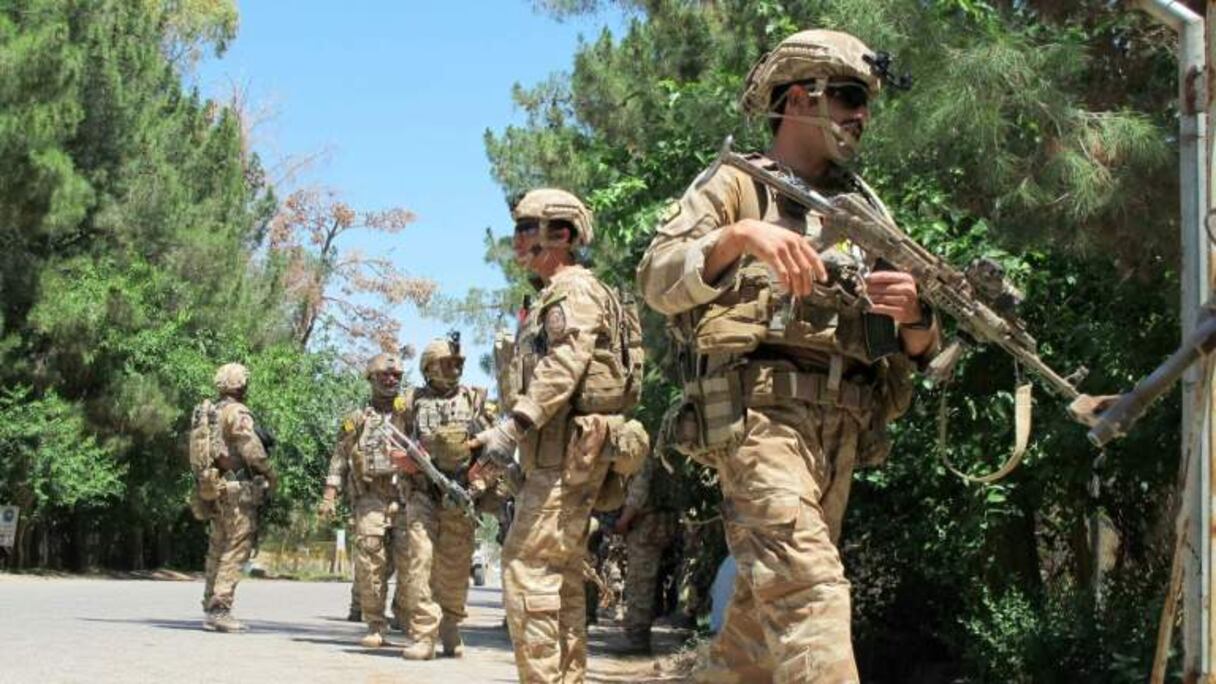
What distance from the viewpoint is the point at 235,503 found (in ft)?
42.0

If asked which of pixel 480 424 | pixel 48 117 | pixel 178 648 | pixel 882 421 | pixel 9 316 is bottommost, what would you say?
pixel 178 648

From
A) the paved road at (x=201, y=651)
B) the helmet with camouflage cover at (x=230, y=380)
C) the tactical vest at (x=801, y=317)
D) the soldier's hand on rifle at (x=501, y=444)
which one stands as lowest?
the paved road at (x=201, y=651)

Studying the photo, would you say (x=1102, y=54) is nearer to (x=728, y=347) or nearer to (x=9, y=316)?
(x=728, y=347)

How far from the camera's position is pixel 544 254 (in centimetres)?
698

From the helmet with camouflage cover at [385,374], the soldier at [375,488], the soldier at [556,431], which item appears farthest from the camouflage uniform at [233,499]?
the soldier at [556,431]

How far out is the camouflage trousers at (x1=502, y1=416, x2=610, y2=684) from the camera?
6.00 metres

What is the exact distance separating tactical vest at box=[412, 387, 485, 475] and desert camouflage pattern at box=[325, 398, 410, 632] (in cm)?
39

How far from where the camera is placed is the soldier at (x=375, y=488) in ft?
38.8

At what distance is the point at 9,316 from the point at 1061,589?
2428 centimetres

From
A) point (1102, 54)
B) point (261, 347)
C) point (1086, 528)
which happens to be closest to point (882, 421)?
point (1102, 54)

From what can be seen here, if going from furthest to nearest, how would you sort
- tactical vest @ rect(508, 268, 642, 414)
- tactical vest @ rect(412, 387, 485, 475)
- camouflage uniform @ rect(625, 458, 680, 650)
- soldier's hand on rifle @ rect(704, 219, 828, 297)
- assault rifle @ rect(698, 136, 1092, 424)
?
camouflage uniform @ rect(625, 458, 680, 650)
tactical vest @ rect(412, 387, 485, 475)
tactical vest @ rect(508, 268, 642, 414)
assault rifle @ rect(698, 136, 1092, 424)
soldier's hand on rifle @ rect(704, 219, 828, 297)

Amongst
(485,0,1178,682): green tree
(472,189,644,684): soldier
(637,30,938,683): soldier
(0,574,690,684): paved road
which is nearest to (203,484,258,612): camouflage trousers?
(0,574,690,684): paved road

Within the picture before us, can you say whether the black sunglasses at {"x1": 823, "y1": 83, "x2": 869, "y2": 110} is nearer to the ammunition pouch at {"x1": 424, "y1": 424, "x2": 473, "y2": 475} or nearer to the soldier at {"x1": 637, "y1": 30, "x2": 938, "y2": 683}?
the soldier at {"x1": 637, "y1": 30, "x2": 938, "y2": 683}

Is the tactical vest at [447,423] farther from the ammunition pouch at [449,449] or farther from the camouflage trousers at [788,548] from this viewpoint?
the camouflage trousers at [788,548]
